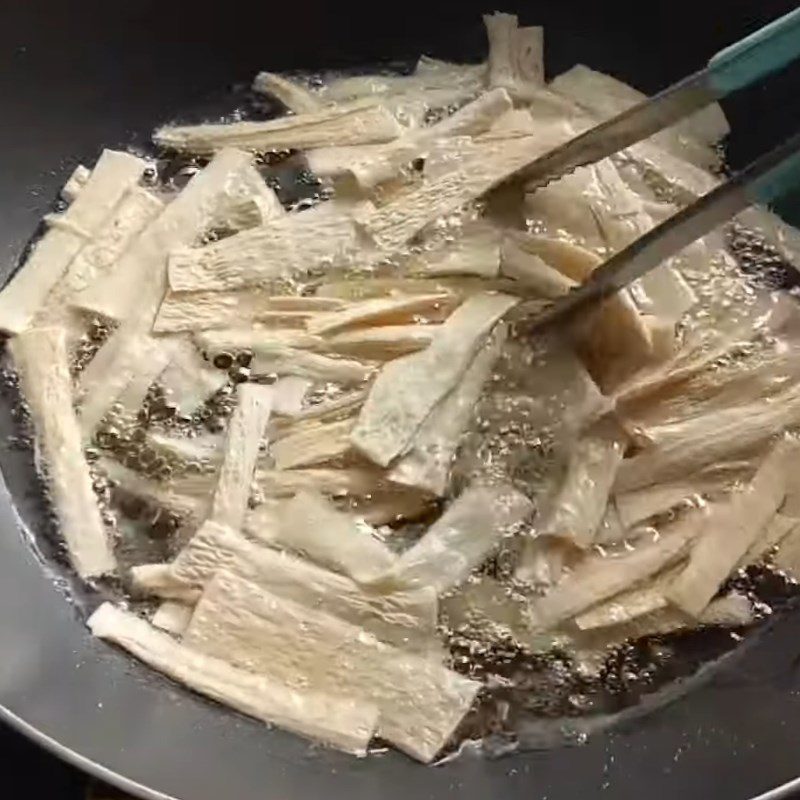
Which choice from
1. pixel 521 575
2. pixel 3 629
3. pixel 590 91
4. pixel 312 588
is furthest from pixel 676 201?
pixel 3 629

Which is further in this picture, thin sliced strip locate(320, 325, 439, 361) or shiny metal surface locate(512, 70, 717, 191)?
thin sliced strip locate(320, 325, 439, 361)

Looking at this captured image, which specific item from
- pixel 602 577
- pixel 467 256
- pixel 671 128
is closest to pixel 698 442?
pixel 602 577

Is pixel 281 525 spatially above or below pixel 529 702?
above

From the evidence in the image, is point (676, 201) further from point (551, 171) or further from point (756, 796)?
point (756, 796)

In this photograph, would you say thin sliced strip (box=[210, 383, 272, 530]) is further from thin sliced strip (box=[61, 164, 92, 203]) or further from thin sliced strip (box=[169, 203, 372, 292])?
thin sliced strip (box=[61, 164, 92, 203])

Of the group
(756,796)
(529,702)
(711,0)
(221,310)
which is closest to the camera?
(756,796)

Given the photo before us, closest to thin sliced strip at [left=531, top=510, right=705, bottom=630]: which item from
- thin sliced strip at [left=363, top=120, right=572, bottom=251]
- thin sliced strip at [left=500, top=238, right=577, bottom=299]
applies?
thin sliced strip at [left=500, top=238, right=577, bottom=299]

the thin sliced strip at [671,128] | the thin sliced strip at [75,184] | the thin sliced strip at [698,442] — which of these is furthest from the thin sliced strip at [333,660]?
the thin sliced strip at [671,128]
